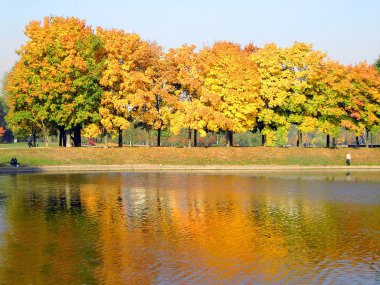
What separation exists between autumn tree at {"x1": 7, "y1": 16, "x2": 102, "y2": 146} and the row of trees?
139 mm

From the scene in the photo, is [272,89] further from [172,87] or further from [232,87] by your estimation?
[172,87]

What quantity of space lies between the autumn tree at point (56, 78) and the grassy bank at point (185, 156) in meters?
5.10

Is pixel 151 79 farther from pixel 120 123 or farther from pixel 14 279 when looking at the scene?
pixel 14 279

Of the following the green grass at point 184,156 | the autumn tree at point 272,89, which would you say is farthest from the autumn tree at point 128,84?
the autumn tree at point 272,89

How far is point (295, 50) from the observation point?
8531 cm

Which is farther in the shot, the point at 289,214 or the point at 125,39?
the point at 125,39

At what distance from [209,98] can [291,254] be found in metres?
59.8

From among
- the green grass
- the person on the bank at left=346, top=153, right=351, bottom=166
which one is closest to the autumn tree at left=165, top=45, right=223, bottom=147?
the green grass

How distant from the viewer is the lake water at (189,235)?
1766cm

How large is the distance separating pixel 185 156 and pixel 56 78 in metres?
19.6

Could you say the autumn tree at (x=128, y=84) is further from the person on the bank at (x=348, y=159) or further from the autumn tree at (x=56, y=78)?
the person on the bank at (x=348, y=159)

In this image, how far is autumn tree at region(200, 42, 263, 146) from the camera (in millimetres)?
80062

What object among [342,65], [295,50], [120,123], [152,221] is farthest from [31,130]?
[152,221]

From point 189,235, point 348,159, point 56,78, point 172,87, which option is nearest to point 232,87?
point 172,87
